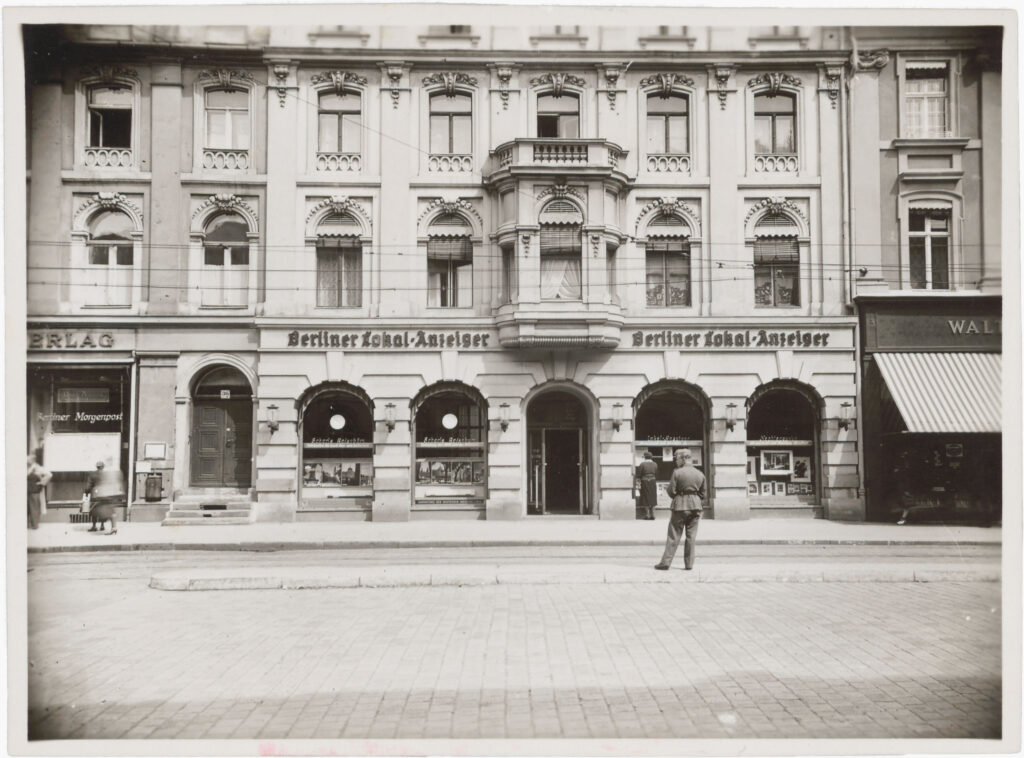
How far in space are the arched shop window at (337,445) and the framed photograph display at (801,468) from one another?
7447 mm

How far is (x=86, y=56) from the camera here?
7.60 m

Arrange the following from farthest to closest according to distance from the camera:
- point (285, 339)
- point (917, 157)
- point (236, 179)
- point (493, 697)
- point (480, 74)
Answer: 1. point (285, 339)
2. point (236, 179)
3. point (917, 157)
4. point (480, 74)
5. point (493, 697)

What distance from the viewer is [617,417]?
15711mm

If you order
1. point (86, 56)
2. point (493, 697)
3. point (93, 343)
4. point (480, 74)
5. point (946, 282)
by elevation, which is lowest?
point (493, 697)

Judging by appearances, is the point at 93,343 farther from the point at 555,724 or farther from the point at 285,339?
the point at 555,724

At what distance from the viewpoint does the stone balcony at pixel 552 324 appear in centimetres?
1552

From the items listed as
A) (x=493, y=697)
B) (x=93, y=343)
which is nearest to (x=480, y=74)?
(x=93, y=343)

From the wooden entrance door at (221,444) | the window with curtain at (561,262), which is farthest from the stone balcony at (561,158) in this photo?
the wooden entrance door at (221,444)

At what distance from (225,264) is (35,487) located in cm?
733

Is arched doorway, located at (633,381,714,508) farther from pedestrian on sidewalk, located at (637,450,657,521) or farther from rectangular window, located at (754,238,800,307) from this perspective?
rectangular window, located at (754,238,800,307)

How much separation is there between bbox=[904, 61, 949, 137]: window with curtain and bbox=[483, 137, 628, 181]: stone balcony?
440cm

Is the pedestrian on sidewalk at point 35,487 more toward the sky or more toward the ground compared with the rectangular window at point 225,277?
more toward the ground

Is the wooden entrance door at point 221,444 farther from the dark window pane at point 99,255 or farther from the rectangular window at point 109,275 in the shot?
the dark window pane at point 99,255

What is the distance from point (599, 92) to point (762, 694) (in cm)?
924
